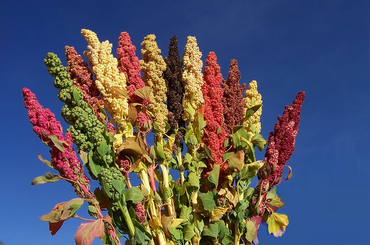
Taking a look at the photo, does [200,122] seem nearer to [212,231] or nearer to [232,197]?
[232,197]

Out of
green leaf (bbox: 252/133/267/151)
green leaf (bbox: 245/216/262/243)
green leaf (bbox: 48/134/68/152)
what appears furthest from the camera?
green leaf (bbox: 252/133/267/151)

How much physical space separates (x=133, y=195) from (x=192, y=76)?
1.33 m

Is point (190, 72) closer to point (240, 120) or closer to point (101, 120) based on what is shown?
point (240, 120)

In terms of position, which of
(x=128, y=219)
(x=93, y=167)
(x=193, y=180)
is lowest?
(x=128, y=219)

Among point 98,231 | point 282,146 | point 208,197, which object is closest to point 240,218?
point 208,197

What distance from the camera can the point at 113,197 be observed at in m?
3.26

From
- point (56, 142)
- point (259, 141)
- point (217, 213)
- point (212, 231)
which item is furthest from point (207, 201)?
point (56, 142)

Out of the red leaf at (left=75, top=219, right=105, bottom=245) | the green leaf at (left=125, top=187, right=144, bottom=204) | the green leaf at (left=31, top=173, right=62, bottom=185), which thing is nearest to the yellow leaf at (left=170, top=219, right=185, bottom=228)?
the green leaf at (left=125, top=187, right=144, bottom=204)

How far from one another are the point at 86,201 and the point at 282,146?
6.45ft

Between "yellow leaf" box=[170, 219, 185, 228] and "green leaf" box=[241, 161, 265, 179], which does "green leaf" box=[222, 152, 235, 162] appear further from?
"yellow leaf" box=[170, 219, 185, 228]

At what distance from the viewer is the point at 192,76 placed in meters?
3.90

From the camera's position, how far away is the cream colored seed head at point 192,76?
3.90 metres

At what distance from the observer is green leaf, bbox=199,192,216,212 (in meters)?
3.67

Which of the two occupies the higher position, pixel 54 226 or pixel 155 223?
pixel 155 223
